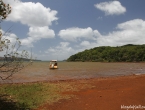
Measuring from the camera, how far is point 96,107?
7.85 m

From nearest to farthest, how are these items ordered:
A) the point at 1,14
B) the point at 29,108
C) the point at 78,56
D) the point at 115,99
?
the point at 1,14, the point at 29,108, the point at 115,99, the point at 78,56

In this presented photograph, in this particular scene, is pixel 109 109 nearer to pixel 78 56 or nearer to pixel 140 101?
pixel 140 101

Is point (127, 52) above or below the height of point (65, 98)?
above

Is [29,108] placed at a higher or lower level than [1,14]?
lower

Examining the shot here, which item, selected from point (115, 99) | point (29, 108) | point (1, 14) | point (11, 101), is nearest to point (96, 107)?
point (115, 99)

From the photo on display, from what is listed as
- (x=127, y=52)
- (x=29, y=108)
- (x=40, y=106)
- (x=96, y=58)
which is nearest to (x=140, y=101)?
(x=40, y=106)

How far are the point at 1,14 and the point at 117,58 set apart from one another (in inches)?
4973

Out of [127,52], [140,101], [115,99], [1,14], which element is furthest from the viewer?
[127,52]

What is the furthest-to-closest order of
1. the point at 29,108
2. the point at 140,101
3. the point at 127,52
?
1. the point at 127,52
2. the point at 140,101
3. the point at 29,108

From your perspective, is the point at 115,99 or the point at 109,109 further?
the point at 115,99

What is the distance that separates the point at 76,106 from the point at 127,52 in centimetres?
12346

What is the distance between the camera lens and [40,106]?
8000 millimetres

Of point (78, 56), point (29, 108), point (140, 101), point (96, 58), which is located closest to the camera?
point (29, 108)

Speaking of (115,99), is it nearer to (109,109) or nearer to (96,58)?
(109,109)
